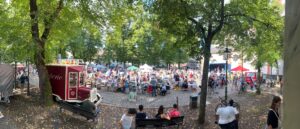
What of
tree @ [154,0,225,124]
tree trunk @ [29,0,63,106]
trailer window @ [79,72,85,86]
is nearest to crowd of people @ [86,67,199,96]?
trailer window @ [79,72,85,86]

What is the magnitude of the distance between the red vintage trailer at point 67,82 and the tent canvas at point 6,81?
2.67 meters

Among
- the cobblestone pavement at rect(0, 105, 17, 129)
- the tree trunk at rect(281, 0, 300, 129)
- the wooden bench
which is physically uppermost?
the tree trunk at rect(281, 0, 300, 129)

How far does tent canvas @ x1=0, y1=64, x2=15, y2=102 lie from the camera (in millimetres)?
20836

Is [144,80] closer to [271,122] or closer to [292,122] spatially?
[271,122]

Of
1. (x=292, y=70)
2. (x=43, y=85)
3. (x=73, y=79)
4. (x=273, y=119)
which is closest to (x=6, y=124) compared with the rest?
Result: (x=43, y=85)

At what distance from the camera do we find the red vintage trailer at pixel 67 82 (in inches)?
913

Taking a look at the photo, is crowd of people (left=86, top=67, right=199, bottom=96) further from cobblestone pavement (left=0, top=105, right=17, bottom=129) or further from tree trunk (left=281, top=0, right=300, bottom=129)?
tree trunk (left=281, top=0, right=300, bottom=129)

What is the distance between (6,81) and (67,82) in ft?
11.9

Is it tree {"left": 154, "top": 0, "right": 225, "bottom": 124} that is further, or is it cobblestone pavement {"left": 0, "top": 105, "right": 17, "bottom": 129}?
tree {"left": 154, "top": 0, "right": 225, "bottom": 124}

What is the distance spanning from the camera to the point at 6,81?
21547 mm

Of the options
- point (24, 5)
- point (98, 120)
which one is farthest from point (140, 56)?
point (98, 120)

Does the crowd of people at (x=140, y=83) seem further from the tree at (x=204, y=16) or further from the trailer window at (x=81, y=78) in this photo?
the tree at (x=204, y=16)

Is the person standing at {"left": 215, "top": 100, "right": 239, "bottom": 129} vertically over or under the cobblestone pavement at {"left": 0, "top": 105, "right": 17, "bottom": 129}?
over

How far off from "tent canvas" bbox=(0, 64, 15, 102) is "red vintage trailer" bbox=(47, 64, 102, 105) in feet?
8.77
